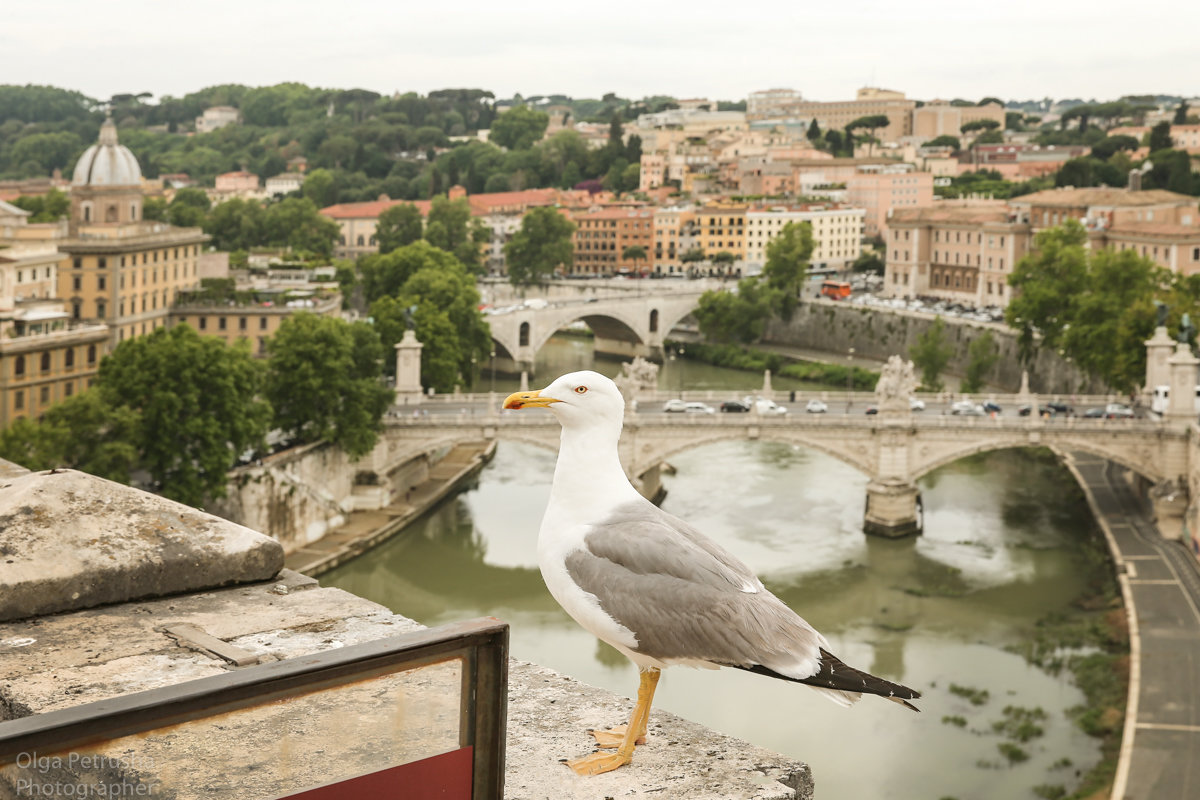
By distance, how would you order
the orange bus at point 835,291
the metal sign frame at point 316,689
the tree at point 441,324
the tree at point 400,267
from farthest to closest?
the orange bus at point 835,291
the tree at point 400,267
the tree at point 441,324
the metal sign frame at point 316,689

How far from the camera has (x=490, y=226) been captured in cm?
7019

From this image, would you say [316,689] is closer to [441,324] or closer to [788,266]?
[441,324]

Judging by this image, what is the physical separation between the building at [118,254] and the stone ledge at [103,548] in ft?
105

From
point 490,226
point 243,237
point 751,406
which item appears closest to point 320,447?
point 751,406

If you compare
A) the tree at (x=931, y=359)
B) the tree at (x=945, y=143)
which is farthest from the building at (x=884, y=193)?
the tree at (x=931, y=359)

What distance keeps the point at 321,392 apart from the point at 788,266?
88.5 feet

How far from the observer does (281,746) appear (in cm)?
207

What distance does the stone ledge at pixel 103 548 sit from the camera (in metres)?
3.10

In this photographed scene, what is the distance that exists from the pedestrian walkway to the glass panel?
12.9 meters

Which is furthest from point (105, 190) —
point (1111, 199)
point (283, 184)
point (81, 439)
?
point (283, 184)

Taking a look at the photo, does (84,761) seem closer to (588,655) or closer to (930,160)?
(588,655)

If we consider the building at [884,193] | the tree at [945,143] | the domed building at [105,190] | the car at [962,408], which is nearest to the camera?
the car at [962,408]

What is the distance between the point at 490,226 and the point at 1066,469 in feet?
141

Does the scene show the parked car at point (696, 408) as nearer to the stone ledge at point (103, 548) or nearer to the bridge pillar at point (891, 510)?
the bridge pillar at point (891, 510)
